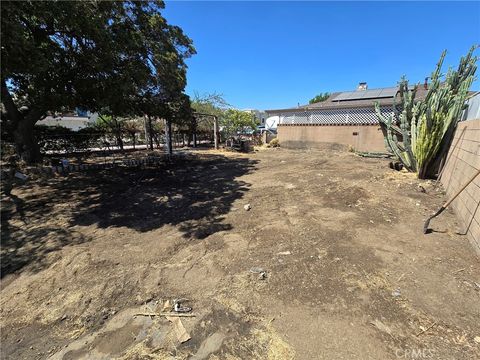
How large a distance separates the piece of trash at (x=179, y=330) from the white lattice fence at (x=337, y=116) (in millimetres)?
12783

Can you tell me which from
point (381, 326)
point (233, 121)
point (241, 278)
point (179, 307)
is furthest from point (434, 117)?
point (233, 121)

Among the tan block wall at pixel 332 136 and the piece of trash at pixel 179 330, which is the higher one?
the tan block wall at pixel 332 136

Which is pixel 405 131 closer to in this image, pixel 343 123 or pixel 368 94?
pixel 343 123

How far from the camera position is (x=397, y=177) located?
6766 millimetres

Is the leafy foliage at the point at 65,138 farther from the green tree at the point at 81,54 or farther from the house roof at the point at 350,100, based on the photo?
the house roof at the point at 350,100

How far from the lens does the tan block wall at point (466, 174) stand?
3.42 m

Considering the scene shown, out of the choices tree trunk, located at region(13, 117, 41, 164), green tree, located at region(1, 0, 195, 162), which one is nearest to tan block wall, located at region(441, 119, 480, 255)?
green tree, located at region(1, 0, 195, 162)

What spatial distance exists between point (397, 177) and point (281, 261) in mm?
5233

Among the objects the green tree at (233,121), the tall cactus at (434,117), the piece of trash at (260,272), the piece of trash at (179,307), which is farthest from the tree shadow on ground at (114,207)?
the green tree at (233,121)

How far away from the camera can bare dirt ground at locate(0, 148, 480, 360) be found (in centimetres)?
207

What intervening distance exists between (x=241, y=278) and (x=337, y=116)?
14.8 m

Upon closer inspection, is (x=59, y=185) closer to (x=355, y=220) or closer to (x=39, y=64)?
(x=39, y=64)

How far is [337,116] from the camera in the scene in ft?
50.9

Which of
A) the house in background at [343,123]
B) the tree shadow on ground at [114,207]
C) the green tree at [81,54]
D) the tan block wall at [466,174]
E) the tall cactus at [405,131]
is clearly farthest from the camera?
the house in background at [343,123]
